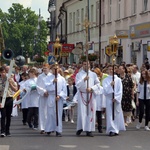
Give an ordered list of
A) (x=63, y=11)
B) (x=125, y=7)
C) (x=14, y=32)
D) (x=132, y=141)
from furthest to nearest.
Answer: (x=14, y=32)
(x=63, y=11)
(x=125, y=7)
(x=132, y=141)

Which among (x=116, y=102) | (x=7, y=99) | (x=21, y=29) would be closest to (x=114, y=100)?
(x=116, y=102)

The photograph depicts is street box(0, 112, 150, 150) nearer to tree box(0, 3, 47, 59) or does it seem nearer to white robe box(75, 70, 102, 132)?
white robe box(75, 70, 102, 132)

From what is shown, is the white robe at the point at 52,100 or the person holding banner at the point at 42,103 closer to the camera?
the white robe at the point at 52,100

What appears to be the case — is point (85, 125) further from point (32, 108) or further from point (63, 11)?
point (63, 11)

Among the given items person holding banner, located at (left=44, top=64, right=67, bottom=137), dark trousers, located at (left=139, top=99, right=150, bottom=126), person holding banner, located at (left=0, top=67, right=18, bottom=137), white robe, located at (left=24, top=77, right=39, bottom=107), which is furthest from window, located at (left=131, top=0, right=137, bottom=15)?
person holding banner, located at (left=0, top=67, right=18, bottom=137)

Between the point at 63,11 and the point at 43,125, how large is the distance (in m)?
50.6

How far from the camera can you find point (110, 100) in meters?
17.1

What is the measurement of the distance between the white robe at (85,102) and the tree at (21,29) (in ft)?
374

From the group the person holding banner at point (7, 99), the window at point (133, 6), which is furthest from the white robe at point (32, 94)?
the window at point (133, 6)

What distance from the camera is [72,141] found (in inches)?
604

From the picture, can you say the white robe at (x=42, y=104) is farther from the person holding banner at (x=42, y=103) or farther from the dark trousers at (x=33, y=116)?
the dark trousers at (x=33, y=116)

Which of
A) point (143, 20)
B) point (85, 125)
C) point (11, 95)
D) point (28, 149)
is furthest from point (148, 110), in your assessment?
point (143, 20)

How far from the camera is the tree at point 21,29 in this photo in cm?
13362

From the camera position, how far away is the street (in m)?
14.2
